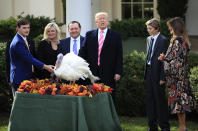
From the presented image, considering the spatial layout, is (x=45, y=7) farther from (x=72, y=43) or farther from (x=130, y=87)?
(x=72, y=43)

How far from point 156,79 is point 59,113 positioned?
5.91 ft

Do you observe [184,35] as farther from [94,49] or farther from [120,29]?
[120,29]

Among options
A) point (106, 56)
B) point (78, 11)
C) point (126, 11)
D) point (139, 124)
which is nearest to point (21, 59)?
point (106, 56)

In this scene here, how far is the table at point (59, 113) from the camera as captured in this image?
207 inches

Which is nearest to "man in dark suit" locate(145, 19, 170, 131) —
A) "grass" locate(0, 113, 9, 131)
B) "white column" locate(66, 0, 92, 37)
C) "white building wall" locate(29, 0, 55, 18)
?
"grass" locate(0, 113, 9, 131)

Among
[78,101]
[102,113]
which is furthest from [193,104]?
[78,101]

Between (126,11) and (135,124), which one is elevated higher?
(126,11)

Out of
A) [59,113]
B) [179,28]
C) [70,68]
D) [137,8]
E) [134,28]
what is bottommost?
[59,113]

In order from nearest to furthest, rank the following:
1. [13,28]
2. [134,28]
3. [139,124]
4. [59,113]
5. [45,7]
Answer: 1. [59,113]
2. [139,124]
3. [134,28]
4. [13,28]
5. [45,7]

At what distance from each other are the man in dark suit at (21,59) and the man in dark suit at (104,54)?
2.91ft

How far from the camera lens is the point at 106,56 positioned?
6.59 metres

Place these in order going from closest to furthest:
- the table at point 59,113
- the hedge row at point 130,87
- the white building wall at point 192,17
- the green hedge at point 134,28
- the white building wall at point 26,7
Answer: the table at point 59,113 < the hedge row at point 130,87 < the green hedge at point 134,28 < the white building wall at point 26,7 < the white building wall at point 192,17

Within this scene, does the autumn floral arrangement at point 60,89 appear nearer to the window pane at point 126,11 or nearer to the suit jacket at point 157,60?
the suit jacket at point 157,60

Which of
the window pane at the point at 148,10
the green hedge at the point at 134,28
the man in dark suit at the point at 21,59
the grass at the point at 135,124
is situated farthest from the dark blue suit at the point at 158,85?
the window pane at the point at 148,10
